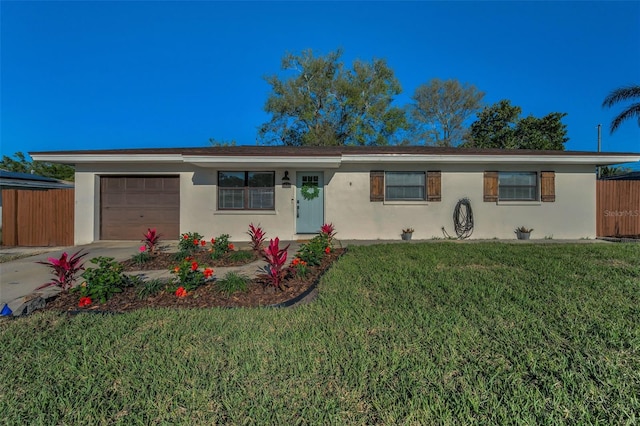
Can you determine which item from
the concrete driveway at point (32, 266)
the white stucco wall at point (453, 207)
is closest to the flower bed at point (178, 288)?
the concrete driveway at point (32, 266)

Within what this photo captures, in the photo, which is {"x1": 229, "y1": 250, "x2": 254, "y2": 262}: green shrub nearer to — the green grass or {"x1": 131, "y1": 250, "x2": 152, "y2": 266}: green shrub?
{"x1": 131, "y1": 250, "x2": 152, "y2": 266}: green shrub

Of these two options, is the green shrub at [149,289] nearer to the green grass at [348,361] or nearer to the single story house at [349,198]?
the green grass at [348,361]

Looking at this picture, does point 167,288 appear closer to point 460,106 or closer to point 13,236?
point 13,236

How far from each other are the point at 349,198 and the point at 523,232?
18.0 ft

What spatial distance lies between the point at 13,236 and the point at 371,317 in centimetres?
1087

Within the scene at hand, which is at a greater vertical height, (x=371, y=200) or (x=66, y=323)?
(x=371, y=200)

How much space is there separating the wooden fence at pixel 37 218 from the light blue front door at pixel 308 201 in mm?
6686

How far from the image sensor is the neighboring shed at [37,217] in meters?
8.63

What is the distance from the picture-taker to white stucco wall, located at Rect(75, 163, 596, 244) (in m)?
9.48

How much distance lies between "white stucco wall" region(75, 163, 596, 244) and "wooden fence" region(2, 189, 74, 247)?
3.67m

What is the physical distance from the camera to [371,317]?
10.5 ft

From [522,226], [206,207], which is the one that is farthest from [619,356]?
[206,207]

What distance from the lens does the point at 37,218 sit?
8.77m

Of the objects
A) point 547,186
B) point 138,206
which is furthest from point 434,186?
point 138,206
